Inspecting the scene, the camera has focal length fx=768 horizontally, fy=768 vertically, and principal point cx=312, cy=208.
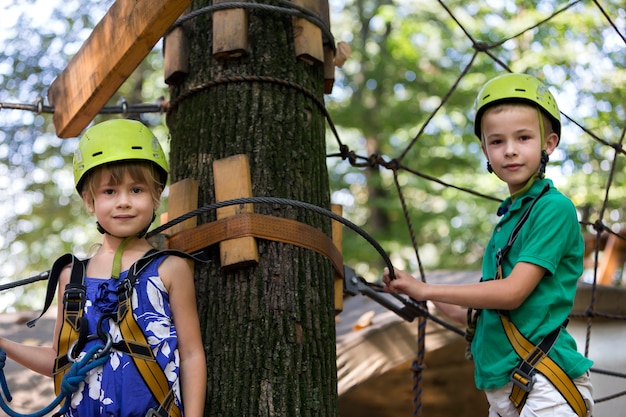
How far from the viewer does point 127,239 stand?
2.19 metres

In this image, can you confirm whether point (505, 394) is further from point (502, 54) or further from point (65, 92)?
point (502, 54)

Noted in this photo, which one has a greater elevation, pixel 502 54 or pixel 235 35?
pixel 502 54

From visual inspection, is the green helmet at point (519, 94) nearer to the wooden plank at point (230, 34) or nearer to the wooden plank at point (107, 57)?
the wooden plank at point (230, 34)

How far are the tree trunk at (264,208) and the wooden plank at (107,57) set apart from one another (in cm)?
24

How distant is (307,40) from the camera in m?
2.61

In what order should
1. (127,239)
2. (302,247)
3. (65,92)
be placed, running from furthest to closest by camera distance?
1. (65,92)
2. (302,247)
3. (127,239)

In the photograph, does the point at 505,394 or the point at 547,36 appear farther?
the point at 547,36

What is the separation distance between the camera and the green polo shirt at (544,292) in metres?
2.32

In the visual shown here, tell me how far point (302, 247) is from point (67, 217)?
34.6ft

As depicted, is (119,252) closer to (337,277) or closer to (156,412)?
(156,412)

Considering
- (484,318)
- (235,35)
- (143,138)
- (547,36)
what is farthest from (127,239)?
(547,36)

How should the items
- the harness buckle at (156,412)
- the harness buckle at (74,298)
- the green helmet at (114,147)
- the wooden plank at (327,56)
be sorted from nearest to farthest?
the harness buckle at (156,412) → the harness buckle at (74,298) → the green helmet at (114,147) → the wooden plank at (327,56)

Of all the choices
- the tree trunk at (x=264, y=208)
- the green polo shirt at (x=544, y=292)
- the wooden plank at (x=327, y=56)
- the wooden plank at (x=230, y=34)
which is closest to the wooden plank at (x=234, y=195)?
the tree trunk at (x=264, y=208)

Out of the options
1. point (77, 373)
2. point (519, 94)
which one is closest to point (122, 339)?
point (77, 373)
